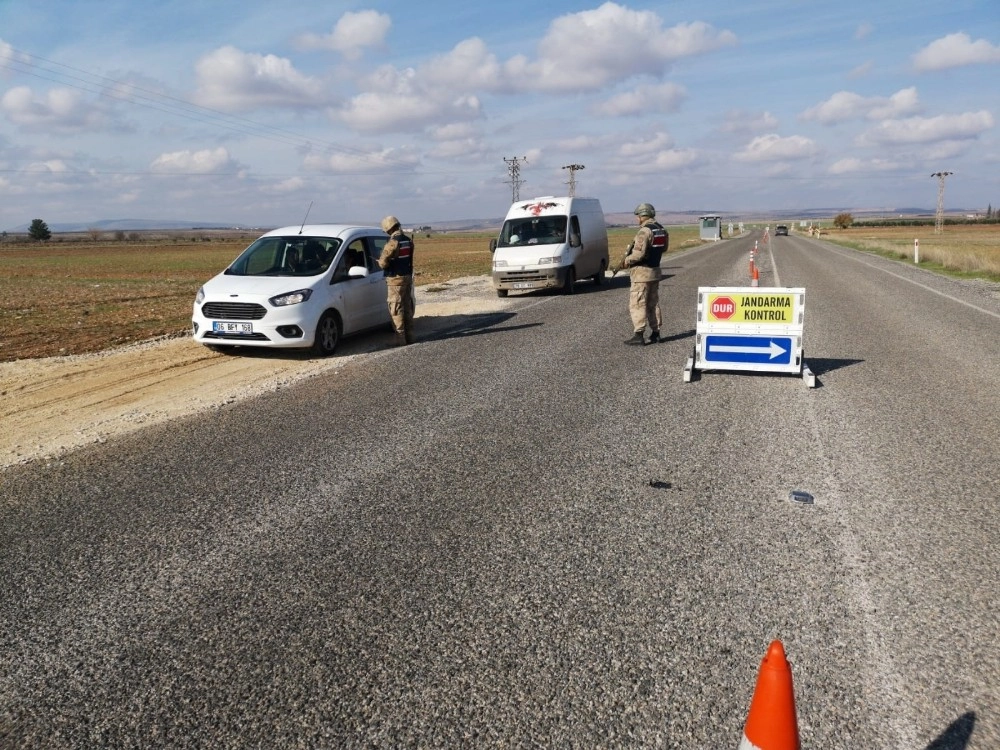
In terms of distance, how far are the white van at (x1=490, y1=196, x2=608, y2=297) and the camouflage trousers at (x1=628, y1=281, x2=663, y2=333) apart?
24.5ft

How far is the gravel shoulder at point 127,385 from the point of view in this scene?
269 inches

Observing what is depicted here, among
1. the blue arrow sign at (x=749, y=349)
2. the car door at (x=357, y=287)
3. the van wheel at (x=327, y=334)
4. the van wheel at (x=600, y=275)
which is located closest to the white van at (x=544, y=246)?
the van wheel at (x=600, y=275)

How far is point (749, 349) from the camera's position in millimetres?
8523

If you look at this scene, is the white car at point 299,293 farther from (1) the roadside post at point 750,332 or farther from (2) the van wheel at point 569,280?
(2) the van wheel at point 569,280

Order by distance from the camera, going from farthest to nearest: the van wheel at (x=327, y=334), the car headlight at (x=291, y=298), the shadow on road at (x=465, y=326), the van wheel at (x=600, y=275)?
the van wheel at (x=600, y=275)
the shadow on road at (x=465, y=326)
the van wheel at (x=327, y=334)
the car headlight at (x=291, y=298)

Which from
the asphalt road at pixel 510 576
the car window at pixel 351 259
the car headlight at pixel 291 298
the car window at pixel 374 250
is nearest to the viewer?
the asphalt road at pixel 510 576

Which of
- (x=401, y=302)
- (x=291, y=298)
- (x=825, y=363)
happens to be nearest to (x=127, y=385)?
(x=291, y=298)

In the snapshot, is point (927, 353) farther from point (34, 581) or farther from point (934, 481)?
point (34, 581)

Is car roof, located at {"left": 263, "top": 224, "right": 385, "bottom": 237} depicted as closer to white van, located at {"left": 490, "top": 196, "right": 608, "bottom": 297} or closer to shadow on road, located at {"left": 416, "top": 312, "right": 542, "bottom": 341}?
shadow on road, located at {"left": 416, "top": 312, "right": 542, "bottom": 341}

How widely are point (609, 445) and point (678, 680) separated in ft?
10.0

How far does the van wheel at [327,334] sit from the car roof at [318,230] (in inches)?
59.1

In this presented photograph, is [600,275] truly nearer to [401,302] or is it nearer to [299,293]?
[401,302]

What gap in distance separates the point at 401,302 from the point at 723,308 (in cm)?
474

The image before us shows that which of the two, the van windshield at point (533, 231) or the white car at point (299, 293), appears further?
the van windshield at point (533, 231)
